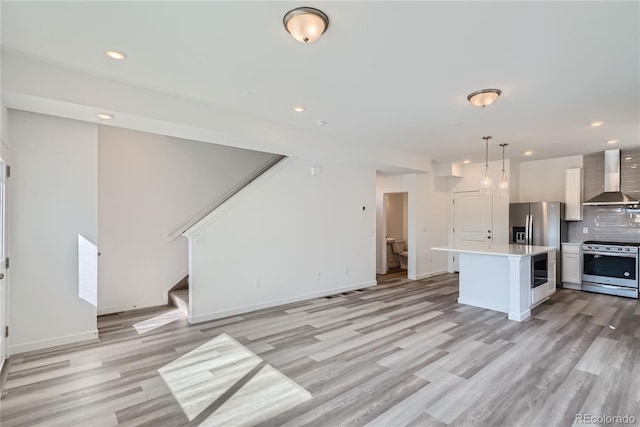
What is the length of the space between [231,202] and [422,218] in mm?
4705

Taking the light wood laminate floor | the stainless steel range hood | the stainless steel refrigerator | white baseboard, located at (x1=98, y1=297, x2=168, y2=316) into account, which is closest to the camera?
the light wood laminate floor

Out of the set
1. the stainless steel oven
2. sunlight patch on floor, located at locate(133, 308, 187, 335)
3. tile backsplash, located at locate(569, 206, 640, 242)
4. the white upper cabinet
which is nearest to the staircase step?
sunlight patch on floor, located at locate(133, 308, 187, 335)

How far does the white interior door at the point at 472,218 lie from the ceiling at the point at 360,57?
346 cm

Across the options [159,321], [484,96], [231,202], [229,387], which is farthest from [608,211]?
[159,321]

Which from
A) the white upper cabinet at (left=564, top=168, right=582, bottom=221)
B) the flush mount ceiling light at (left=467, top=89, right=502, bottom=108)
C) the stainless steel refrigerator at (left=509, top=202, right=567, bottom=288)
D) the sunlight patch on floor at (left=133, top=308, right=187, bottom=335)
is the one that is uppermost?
the flush mount ceiling light at (left=467, top=89, right=502, bottom=108)

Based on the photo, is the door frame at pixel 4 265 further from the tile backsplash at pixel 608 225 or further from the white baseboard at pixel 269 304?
the tile backsplash at pixel 608 225

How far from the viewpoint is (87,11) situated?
82.4 inches

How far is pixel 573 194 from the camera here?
6.55 m

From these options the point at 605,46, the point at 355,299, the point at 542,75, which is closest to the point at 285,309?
the point at 355,299

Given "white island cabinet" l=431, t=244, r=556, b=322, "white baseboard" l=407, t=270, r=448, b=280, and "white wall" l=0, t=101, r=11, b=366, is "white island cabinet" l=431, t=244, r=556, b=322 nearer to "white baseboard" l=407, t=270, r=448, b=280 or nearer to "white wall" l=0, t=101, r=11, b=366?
"white baseboard" l=407, t=270, r=448, b=280

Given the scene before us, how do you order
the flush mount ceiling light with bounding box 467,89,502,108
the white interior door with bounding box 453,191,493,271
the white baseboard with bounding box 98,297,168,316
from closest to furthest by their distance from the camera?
the flush mount ceiling light with bounding box 467,89,502,108 → the white baseboard with bounding box 98,297,168,316 → the white interior door with bounding box 453,191,493,271

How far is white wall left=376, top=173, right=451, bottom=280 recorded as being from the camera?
7.33m

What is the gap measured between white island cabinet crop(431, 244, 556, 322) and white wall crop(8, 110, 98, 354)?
5.14 metres

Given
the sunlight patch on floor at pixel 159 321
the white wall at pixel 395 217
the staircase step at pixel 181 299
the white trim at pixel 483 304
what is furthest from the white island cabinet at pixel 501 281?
the sunlight patch on floor at pixel 159 321
